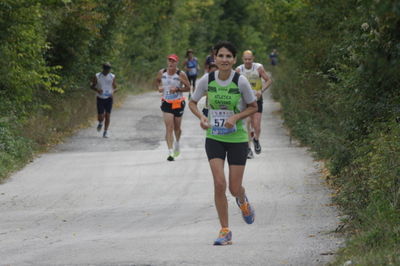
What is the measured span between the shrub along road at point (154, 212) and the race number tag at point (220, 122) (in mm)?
1111

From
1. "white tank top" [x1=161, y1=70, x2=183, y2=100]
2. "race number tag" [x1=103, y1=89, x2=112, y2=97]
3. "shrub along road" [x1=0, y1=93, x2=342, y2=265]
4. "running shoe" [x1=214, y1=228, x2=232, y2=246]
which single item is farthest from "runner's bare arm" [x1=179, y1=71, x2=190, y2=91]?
"running shoe" [x1=214, y1=228, x2=232, y2=246]

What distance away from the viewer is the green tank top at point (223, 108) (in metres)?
8.62

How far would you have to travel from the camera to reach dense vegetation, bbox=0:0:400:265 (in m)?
7.45

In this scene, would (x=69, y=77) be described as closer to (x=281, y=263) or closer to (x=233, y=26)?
(x=281, y=263)

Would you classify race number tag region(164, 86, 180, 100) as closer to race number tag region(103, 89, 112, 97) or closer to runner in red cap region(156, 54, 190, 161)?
runner in red cap region(156, 54, 190, 161)

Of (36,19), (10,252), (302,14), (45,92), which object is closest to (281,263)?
(10,252)

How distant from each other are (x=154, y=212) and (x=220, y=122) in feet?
8.93

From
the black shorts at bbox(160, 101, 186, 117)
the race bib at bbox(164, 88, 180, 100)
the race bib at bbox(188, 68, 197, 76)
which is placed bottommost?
the race bib at bbox(188, 68, 197, 76)

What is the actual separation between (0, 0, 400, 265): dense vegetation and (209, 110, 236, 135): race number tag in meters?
1.38

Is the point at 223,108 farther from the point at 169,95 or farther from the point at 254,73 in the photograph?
the point at 169,95

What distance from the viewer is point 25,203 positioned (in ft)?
39.4

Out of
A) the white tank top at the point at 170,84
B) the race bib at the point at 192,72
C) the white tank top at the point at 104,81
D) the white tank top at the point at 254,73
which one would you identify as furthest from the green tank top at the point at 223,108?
the race bib at the point at 192,72

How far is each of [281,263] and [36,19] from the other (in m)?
12.5

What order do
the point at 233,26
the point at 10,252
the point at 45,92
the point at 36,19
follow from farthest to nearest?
the point at 233,26, the point at 45,92, the point at 36,19, the point at 10,252
